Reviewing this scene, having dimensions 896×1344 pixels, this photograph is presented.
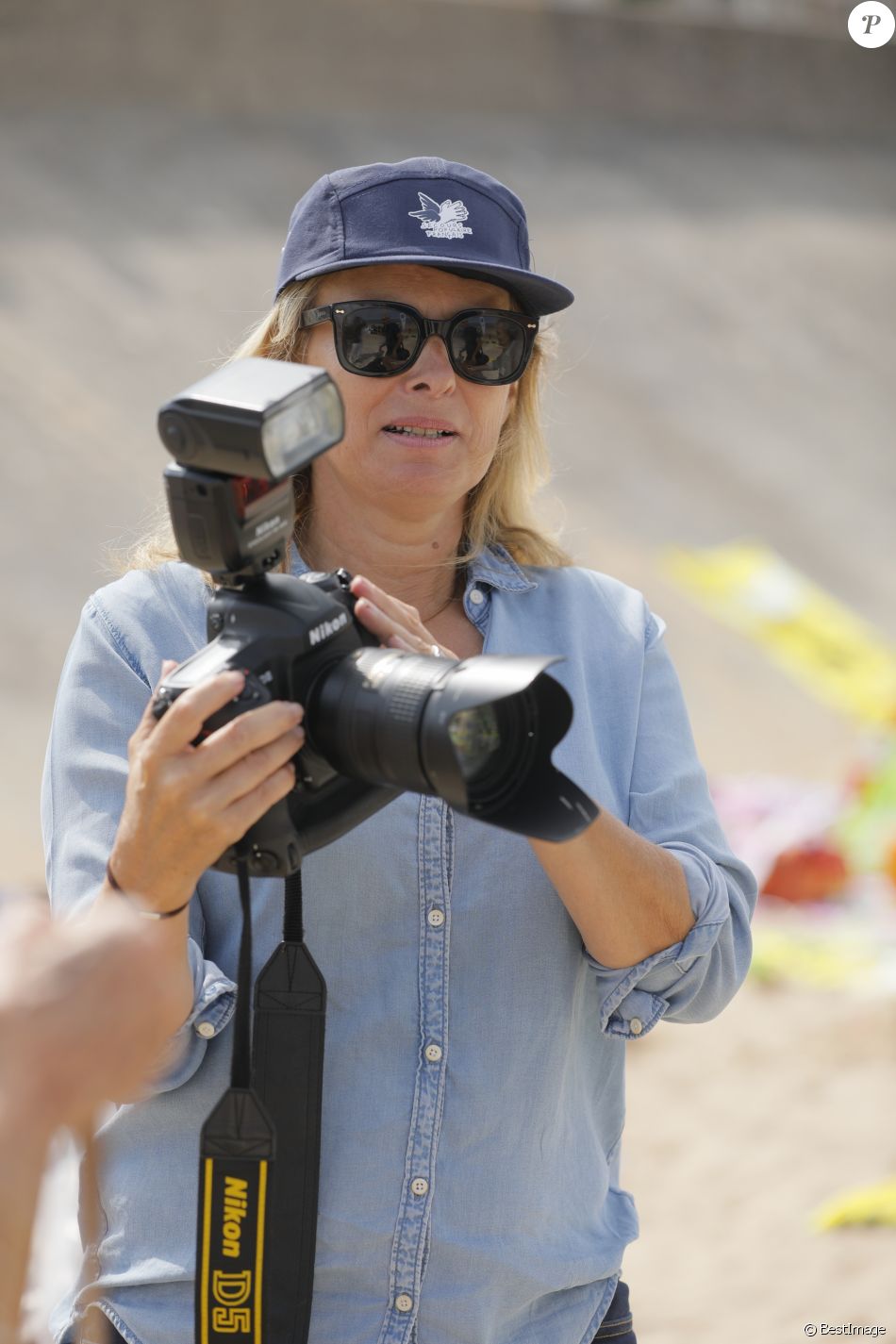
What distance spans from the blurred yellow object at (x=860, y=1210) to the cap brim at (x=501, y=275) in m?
2.64

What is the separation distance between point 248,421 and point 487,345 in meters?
0.51

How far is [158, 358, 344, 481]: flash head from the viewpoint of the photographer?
1.35 metres

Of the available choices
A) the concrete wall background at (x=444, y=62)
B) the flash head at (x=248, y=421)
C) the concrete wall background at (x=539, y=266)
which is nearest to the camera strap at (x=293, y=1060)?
the flash head at (x=248, y=421)

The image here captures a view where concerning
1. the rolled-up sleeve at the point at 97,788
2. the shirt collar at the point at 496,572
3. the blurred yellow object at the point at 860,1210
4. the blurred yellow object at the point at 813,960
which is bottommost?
the blurred yellow object at the point at 813,960

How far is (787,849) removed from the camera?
5.68 metres

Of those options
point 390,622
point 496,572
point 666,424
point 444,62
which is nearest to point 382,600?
point 390,622

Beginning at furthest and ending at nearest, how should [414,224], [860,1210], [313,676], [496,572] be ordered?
[860,1210] → [496,572] → [414,224] → [313,676]

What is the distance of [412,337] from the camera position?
69.1 inches

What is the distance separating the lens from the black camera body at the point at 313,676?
135cm

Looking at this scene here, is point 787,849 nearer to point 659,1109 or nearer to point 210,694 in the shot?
point 659,1109

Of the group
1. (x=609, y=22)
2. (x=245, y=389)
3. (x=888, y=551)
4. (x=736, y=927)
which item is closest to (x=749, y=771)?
(x=888, y=551)

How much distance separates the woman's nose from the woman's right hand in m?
0.55

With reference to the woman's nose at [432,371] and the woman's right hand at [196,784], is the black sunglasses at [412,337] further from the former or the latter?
the woman's right hand at [196,784]

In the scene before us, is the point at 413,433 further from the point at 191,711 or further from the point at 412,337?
the point at 191,711
